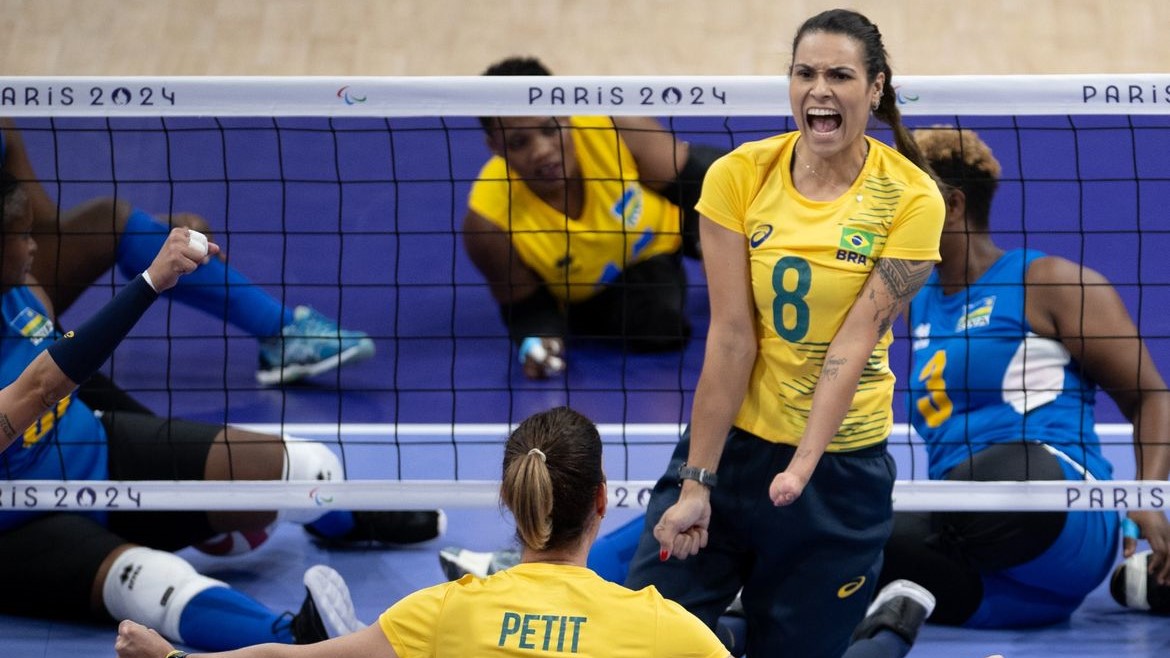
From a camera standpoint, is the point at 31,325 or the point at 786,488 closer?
the point at 786,488

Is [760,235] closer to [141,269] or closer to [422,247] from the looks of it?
[141,269]

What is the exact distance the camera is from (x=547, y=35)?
8898mm

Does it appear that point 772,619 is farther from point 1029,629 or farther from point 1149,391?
point 1149,391

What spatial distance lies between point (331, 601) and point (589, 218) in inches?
97.8

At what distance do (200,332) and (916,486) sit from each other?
3.41 meters

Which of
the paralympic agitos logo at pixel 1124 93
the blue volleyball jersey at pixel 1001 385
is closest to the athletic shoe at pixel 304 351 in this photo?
the blue volleyball jersey at pixel 1001 385

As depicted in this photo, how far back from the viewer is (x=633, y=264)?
604 cm

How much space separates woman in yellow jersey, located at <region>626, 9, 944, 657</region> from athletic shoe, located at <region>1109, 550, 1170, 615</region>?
4.48 feet

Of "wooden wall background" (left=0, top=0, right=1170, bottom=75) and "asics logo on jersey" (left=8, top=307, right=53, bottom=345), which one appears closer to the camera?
"asics logo on jersey" (left=8, top=307, right=53, bottom=345)

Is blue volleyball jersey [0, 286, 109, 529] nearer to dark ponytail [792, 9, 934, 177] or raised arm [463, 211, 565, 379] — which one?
raised arm [463, 211, 565, 379]

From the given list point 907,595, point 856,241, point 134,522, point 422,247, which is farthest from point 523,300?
point 856,241

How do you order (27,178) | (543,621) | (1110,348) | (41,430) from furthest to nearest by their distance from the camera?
1. (27,178)
2. (1110,348)
3. (41,430)
4. (543,621)

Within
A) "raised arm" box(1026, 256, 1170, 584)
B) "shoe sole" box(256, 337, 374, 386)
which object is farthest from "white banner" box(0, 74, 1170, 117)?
"shoe sole" box(256, 337, 374, 386)

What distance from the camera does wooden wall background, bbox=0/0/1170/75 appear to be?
340 inches
